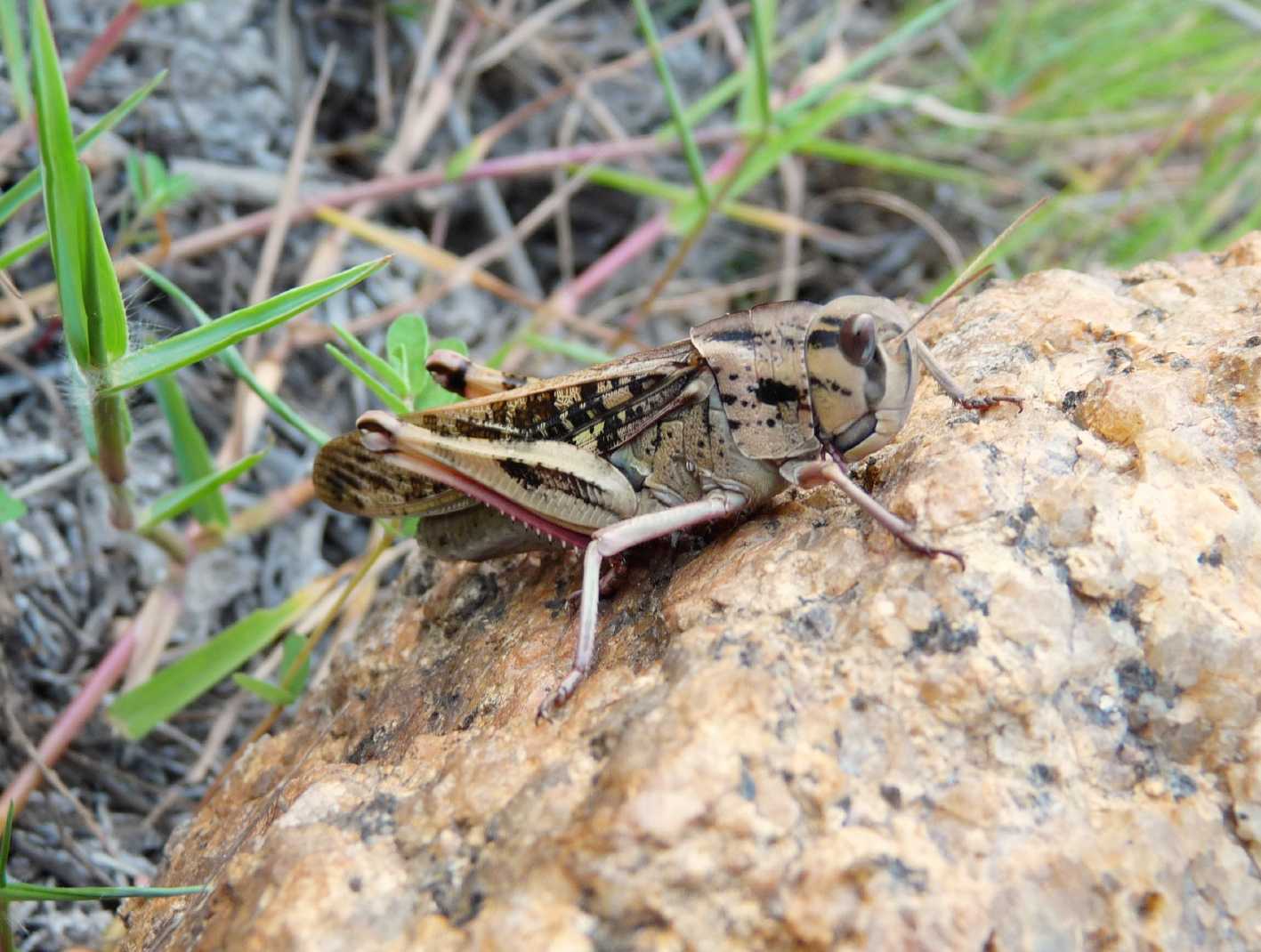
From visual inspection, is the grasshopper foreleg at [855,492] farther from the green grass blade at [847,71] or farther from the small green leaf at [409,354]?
the green grass blade at [847,71]

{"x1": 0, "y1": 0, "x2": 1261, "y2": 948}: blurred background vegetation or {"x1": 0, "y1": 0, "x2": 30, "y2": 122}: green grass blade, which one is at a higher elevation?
{"x1": 0, "y1": 0, "x2": 30, "y2": 122}: green grass blade

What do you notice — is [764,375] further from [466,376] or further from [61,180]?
[61,180]

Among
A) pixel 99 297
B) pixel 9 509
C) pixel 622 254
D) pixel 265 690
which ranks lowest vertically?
pixel 622 254

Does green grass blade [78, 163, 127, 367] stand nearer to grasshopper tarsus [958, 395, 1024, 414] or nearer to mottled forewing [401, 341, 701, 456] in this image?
mottled forewing [401, 341, 701, 456]

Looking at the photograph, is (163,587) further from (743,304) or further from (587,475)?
(743,304)

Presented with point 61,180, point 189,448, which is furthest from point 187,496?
point 61,180

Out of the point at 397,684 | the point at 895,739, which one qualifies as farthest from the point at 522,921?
the point at 397,684

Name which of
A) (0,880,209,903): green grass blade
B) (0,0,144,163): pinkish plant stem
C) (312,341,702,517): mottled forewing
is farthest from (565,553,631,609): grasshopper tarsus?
(0,0,144,163): pinkish plant stem
